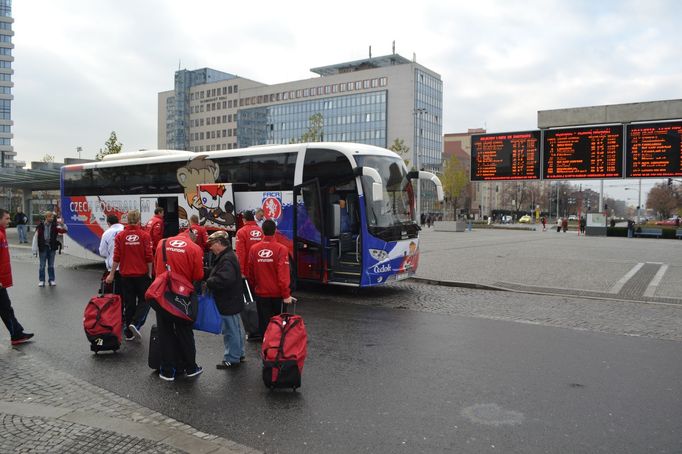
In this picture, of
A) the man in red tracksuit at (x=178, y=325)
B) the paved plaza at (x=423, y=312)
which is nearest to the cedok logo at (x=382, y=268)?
the paved plaza at (x=423, y=312)

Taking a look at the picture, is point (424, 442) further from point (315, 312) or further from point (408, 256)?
point (408, 256)

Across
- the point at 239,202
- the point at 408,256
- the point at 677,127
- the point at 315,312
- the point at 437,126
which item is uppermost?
the point at 437,126

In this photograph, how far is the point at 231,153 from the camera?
13414 millimetres

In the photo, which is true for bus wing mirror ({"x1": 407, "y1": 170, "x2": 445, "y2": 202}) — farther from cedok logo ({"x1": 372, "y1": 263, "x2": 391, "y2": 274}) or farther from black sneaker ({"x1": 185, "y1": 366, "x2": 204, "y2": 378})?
black sneaker ({"x1": 185, "y1": 366, "x2": 204, "y2": 378})

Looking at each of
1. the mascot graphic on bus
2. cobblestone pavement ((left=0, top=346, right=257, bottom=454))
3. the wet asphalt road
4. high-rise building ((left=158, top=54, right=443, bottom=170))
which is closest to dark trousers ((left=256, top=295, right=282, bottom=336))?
the wet asphalt road

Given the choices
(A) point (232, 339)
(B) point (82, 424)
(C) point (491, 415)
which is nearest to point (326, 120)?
(A) point (232, 339)

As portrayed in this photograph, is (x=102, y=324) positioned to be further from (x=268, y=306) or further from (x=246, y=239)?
(x=246, y=239)

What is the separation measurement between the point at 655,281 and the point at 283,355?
12.8 meters

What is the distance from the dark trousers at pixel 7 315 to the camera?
23.1ft

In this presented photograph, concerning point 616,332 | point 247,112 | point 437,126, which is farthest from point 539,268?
point 247,112

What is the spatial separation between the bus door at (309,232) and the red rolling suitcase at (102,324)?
5317 millimetres

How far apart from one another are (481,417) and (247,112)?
127 meters

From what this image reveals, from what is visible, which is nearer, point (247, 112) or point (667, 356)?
point (667, 356)

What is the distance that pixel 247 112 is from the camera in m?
126
